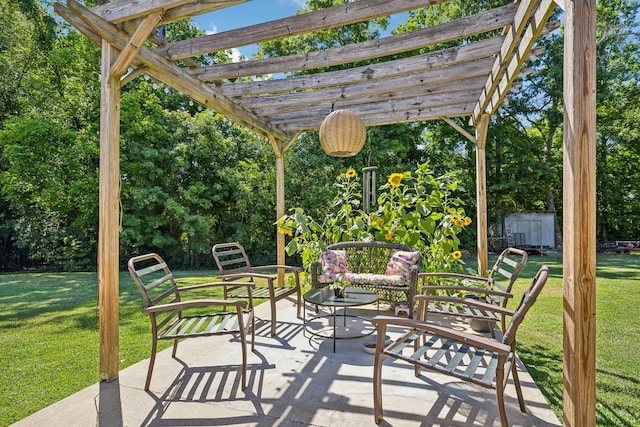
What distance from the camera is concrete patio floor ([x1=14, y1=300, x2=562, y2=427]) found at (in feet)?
6.20

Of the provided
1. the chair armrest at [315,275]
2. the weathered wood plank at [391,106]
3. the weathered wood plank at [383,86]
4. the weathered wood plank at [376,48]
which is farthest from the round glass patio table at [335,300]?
the weathered wood plank at [391,106]

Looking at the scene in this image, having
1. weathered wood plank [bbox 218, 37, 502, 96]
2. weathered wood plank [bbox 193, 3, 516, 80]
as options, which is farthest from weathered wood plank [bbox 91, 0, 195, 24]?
weathered wood plank [bbox 218, 37, 502, 96]

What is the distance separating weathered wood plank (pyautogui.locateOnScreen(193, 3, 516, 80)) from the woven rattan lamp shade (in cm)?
52

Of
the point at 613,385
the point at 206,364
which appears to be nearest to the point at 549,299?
the point at 613,385

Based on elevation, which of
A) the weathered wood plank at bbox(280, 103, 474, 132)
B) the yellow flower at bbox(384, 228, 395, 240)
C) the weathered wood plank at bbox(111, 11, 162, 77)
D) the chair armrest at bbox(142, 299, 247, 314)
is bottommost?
the chair armrest at bbox(142, 299, 247, 314)

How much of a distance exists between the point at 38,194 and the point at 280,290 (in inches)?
377

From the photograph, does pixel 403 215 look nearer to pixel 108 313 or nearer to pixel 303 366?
pixel 303 366

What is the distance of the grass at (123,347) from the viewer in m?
2.21

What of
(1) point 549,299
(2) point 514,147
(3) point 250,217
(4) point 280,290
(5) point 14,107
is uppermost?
(5) point 14,107

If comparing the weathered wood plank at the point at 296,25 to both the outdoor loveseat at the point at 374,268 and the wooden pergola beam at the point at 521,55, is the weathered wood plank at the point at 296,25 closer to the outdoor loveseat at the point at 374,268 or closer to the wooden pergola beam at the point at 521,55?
the wooden pergola beam at the point at 521,55

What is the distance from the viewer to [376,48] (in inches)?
115

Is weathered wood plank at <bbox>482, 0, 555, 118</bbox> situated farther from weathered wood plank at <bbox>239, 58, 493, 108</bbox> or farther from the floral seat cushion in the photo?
the floral seat cushion

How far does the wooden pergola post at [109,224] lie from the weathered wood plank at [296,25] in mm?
610

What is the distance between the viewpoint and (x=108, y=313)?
2389 millimetres
